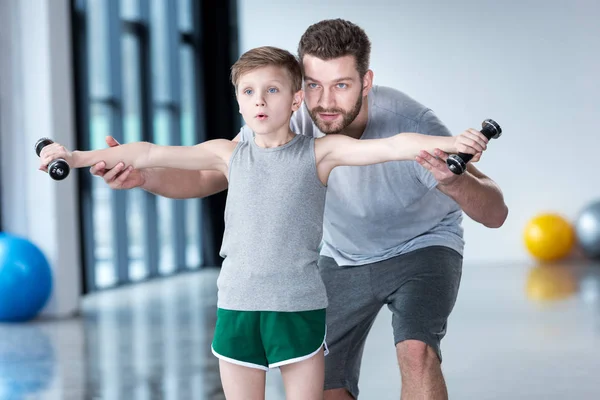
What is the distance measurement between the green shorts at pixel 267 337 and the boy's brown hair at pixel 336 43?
2.21ft

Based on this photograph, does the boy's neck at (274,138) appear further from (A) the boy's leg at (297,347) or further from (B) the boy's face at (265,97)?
(A) the boy's leg at (297,347)

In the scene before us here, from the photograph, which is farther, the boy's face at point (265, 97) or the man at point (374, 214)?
the man at point (374, 214)

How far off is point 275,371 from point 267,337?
2.06m

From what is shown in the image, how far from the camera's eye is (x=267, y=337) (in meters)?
1.96

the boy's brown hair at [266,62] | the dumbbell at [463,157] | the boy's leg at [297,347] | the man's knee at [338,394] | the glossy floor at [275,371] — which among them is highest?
the boy's brown hair at [266,62]

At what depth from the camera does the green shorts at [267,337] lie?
1.95 m

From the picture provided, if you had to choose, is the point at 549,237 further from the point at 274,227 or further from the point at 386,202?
the point at 274,227

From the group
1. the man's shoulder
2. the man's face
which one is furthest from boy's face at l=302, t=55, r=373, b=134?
the man's shoulder

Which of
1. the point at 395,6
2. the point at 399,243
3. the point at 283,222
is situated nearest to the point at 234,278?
the point at 283,222

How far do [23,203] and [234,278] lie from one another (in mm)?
4071

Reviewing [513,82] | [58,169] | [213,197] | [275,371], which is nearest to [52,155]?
[58,169]

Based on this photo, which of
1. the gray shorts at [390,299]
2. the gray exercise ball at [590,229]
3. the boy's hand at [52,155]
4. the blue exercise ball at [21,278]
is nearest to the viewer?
the boy's hand at [52,155]

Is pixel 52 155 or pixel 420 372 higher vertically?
pixel 52 155

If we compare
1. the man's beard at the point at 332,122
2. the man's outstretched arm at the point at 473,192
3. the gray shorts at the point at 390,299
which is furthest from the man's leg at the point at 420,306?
the man's beard at the point at 332,122
